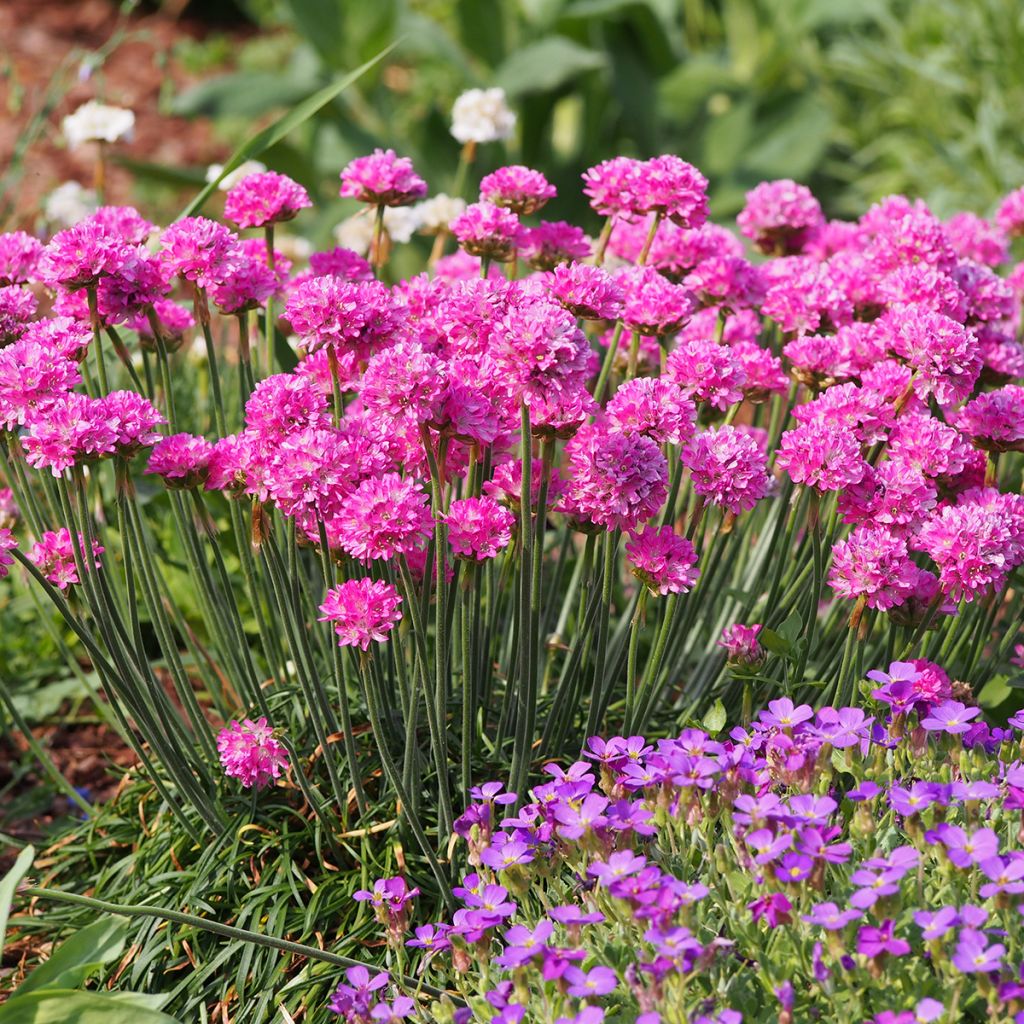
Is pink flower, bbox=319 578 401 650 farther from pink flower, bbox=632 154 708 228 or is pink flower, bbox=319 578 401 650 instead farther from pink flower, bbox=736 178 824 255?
pink flower, bbox=736 178 824 255

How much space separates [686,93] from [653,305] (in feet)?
14.6

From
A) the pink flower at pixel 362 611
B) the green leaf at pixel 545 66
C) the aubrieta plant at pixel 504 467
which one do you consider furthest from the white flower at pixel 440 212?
the green leaf at pixel 545 66

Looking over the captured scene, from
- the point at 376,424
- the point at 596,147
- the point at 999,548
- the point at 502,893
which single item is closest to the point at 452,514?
the point at 376,424

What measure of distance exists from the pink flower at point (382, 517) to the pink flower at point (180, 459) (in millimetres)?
344

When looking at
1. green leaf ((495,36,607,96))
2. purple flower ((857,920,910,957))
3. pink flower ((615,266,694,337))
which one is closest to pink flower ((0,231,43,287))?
pink flower ((615,266,694,337))

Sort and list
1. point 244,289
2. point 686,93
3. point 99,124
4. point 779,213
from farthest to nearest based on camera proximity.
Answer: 1. point 686,93
2. point 99,124
3. point 779,213
4. point 244,289

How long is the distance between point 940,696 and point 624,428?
73 centimetres

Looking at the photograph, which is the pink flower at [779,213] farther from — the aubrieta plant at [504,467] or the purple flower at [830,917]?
the purple flower at [830,917]

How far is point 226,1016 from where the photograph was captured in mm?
2197

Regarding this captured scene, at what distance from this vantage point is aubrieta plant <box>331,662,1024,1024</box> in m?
1.66

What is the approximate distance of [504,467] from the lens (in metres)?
2.16

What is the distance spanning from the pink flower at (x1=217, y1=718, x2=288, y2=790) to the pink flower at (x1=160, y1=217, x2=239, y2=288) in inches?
30.8

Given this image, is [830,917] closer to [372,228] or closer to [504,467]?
[504,467]

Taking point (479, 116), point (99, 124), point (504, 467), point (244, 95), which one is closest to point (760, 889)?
point (504, 467)
